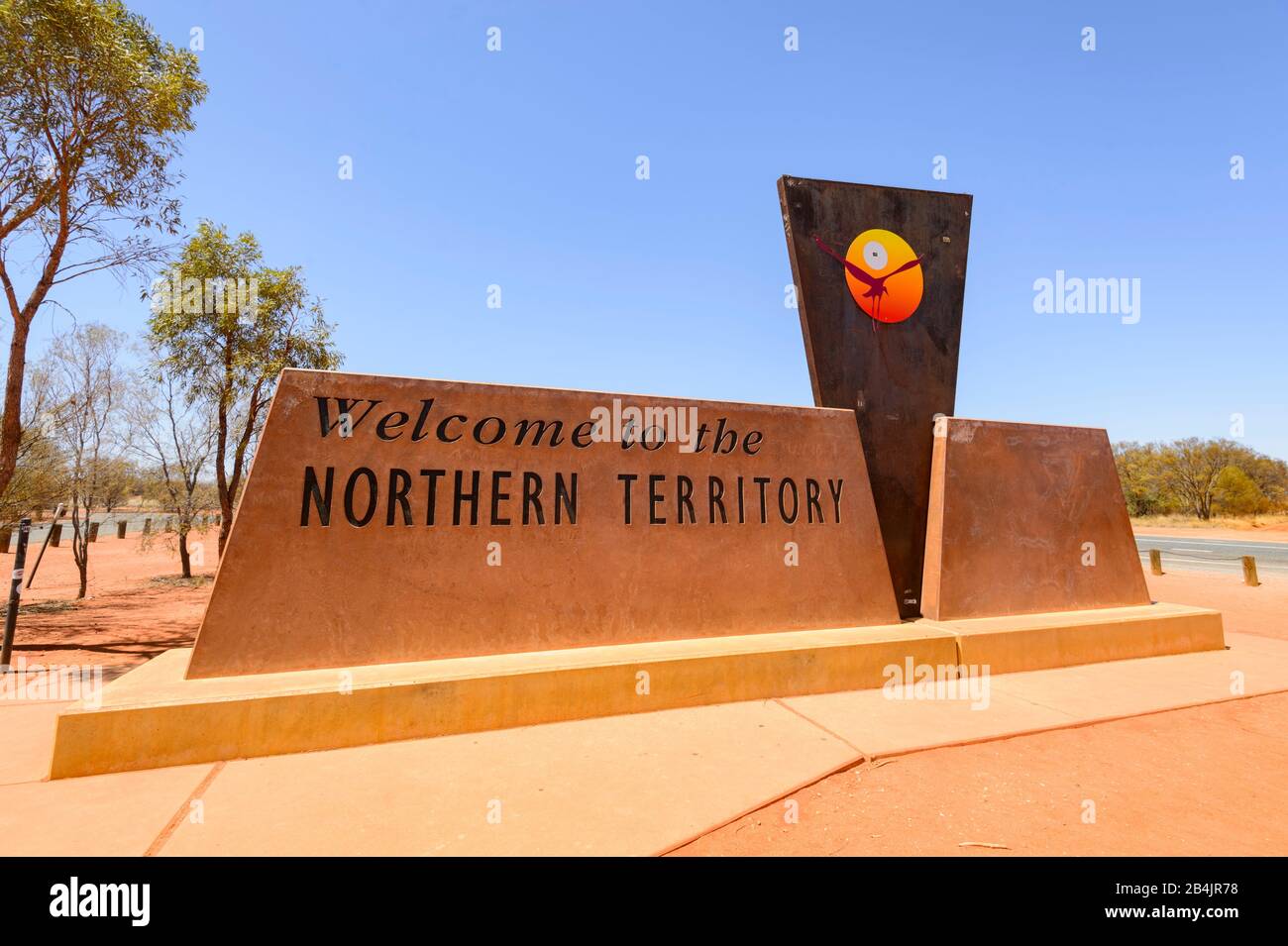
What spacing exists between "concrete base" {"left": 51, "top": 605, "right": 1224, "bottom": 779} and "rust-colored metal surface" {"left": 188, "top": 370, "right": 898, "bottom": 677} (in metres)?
0.25

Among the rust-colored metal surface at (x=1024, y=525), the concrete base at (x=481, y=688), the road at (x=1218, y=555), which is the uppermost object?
the rust-colored metal surface at (x=1024, y=525)

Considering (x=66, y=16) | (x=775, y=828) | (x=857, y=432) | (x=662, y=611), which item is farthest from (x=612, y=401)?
(x=66, y=16)

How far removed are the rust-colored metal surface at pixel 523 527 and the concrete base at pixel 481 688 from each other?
9.7 inches

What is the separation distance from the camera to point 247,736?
13.3 ft

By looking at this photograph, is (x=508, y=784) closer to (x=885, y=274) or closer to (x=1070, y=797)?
(x=1070, y=797)

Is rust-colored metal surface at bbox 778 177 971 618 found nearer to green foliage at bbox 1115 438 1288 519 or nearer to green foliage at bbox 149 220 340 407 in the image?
green foliage at bbox 149 220 340 407

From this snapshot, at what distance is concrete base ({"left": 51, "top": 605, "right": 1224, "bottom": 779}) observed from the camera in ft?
Answer: 12.8

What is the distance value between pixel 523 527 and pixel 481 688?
4.50ft

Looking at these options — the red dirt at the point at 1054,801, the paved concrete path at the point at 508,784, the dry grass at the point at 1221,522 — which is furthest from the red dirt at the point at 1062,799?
the dry grass at the point at 1221,522

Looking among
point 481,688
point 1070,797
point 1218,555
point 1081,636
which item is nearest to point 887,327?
point 1081,636

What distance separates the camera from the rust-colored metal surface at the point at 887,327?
7.12 m

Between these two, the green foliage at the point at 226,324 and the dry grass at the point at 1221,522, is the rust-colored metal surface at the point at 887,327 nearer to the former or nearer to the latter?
the green foliage at the point at 226,324

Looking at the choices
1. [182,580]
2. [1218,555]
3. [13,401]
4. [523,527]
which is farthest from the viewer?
[1218,555]

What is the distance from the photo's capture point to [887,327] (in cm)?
744
